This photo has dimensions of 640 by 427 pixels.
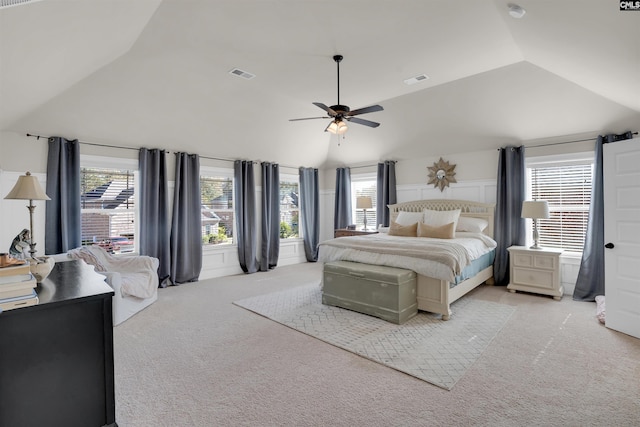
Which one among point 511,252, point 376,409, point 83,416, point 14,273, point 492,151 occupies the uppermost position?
point 492,151

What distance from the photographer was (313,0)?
2660 millimetres

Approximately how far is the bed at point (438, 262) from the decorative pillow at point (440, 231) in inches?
5.5

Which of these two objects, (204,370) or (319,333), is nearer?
(204,370)

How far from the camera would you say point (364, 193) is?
7531 mm

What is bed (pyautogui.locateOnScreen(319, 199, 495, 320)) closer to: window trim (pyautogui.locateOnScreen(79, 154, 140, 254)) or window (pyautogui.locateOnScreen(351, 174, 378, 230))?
window (pyautogui.locateOnScreen(351, 174, 378, 230))

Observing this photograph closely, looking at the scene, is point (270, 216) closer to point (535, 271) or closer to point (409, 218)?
point (409, 218)

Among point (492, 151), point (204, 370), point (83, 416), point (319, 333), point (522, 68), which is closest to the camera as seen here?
point (83, 416)

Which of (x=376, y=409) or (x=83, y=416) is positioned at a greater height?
(x=83, y=416)

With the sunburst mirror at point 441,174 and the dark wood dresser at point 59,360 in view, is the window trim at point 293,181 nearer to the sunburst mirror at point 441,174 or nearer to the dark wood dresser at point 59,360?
the sunburst mirror at point 441,174

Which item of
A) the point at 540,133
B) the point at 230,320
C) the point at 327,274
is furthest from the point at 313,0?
the point at 540,133

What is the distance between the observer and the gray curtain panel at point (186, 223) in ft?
17.6

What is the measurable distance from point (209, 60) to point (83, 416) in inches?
142

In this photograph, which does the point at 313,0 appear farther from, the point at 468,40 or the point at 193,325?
the point at 193,325

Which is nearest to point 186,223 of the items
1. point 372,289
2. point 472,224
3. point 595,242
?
point 372,289
